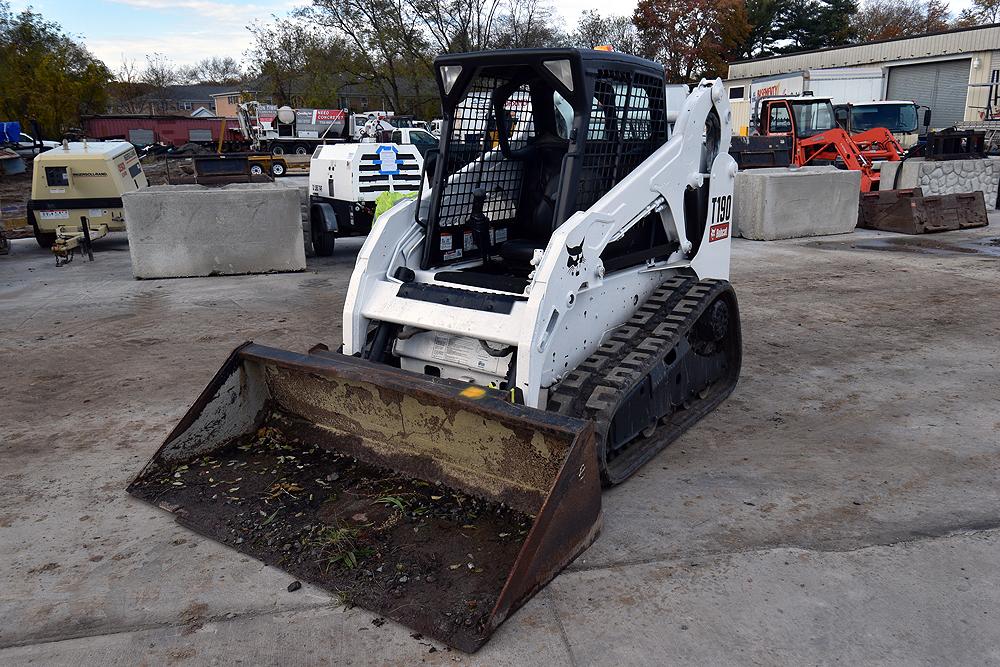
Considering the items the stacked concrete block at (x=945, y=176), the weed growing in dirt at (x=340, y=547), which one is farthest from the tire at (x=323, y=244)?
the stacked concrete block at (x=945, y=176)

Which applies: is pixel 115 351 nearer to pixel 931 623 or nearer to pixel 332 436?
pixel 332 436

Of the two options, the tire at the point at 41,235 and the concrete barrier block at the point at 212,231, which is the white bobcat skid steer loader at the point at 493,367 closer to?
the concrete barrier block at the point at 212,231

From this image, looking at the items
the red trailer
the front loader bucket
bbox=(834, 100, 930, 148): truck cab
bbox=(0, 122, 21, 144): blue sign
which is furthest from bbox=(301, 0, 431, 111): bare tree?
the front loader bucket

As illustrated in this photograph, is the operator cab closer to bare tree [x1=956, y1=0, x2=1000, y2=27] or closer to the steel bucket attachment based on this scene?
the steel bucket attachment

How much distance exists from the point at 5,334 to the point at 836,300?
26.5 ft

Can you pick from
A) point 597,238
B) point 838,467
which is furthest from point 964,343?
point 597,238

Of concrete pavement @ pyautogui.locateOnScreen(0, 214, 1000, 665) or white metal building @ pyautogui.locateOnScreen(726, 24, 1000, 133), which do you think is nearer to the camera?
concrete pavement @ pyautogui.locateOnScreen(0, 214, 1000, 665)

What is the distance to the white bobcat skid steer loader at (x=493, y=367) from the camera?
11.2 feet

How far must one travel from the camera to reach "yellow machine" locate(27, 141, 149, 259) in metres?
12.0

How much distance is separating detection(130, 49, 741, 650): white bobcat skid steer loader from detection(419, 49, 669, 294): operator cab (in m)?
0.01

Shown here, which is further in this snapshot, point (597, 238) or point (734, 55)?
point (734, 55)

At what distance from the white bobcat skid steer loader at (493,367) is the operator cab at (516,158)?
1 cm

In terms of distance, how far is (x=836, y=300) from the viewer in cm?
840

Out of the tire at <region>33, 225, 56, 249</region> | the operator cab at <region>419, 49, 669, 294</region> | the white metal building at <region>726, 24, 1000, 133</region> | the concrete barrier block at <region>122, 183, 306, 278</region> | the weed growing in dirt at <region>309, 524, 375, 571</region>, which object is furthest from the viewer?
the white metal building at <region>726, 24, 1000, 133</region>
